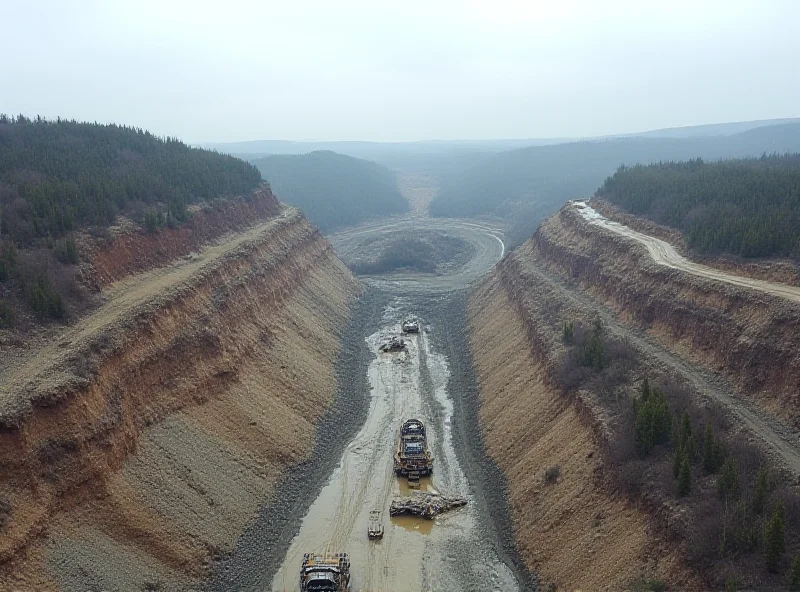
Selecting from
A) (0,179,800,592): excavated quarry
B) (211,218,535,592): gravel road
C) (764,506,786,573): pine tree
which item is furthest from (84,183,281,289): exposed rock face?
(764,506,786,573): pine tree

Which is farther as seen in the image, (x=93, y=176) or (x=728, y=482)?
(x=93, y=176)

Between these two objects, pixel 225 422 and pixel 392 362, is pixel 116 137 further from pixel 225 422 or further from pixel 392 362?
pixel 225 422

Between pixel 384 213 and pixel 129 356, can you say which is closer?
pixel 129 356

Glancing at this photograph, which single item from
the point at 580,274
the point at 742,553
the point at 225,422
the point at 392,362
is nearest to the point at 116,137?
the point at 392,362

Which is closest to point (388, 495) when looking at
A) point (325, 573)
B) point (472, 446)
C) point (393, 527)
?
point (393, 527)

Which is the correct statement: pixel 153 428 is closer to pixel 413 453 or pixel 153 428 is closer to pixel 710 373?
pixel 413 453

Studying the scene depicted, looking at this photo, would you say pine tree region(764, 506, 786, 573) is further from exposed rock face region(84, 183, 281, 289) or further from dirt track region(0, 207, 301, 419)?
exposed rock face region(84, 183, 281, 289)
